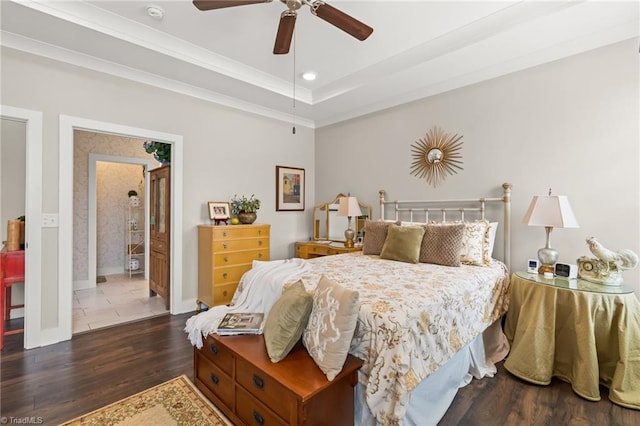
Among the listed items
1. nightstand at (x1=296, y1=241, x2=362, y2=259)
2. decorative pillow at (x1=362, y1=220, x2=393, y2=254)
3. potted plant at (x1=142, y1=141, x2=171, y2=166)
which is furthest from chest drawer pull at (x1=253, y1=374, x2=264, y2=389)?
potted plant at (x1=142, y1=141, x2=171, y2=166)

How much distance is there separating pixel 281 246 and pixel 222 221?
117 cm

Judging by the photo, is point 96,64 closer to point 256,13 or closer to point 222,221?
point 256,13

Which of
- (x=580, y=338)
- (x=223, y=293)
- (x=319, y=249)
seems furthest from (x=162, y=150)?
(x=580, y=338)

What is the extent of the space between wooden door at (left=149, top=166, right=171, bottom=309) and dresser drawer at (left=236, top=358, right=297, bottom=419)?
2.48 metres

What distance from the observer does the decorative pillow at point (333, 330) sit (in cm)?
154

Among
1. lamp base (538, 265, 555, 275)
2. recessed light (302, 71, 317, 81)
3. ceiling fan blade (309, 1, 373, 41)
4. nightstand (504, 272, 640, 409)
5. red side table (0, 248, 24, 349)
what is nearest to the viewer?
ceiling fan blade (309, 1, 373, 41)

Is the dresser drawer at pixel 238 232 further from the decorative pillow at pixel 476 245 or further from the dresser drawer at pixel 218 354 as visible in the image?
the decorative pillow at pixel 476 245

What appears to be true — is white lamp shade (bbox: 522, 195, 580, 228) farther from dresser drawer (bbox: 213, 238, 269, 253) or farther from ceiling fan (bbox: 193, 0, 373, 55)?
dresser drawer (bbox: 213, 238, 269, 253)

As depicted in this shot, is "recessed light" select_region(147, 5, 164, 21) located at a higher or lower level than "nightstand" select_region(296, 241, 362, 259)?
higher

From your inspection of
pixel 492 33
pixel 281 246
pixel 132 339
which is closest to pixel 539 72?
pixel 492 33

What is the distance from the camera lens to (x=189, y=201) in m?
3.78

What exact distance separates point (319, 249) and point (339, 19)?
3.02 meters

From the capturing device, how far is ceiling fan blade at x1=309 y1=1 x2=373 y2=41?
191 centimetres

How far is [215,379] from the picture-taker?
6.46 ft
